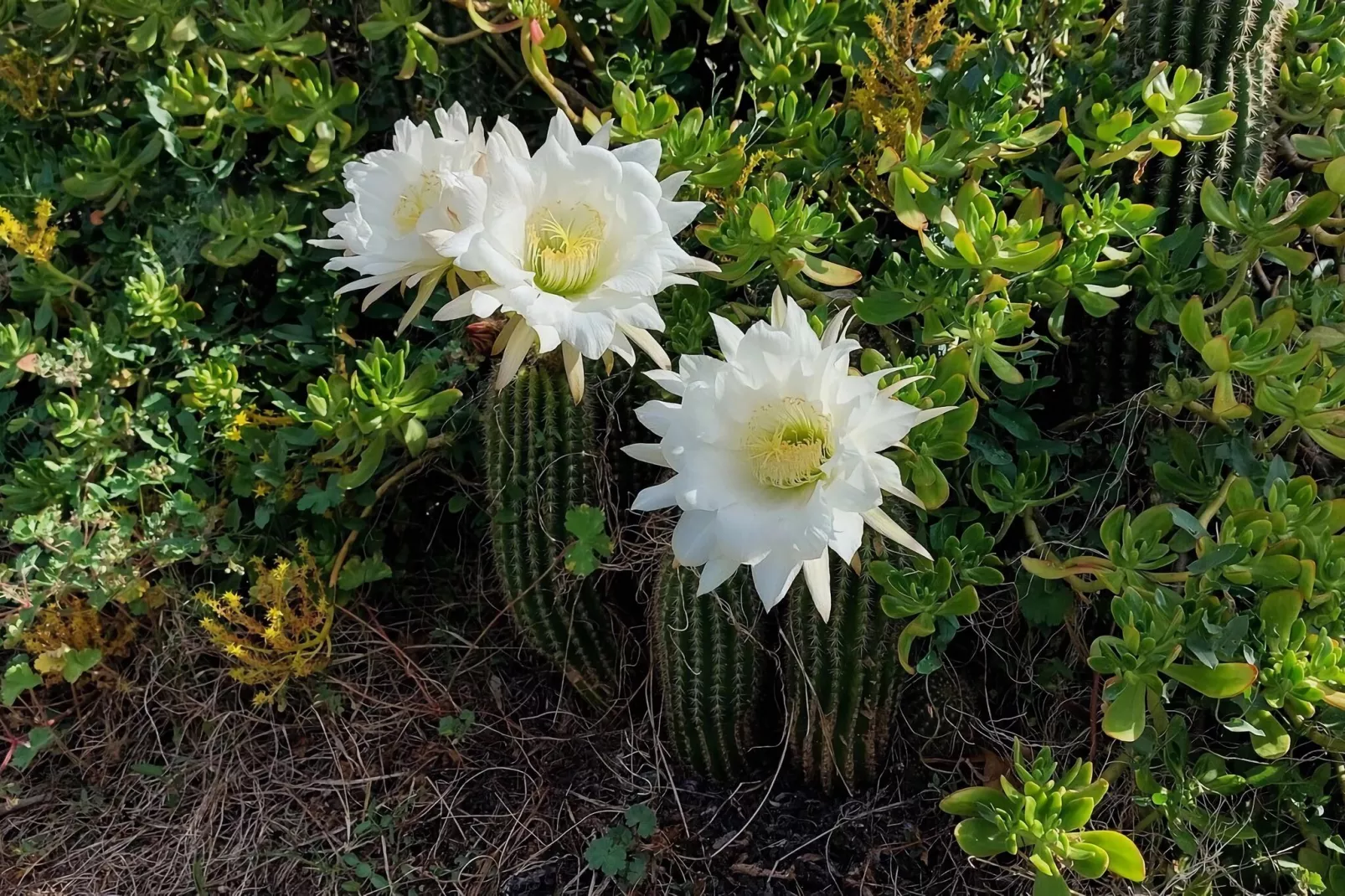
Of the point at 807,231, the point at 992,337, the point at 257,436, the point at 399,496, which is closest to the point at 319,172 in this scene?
the point at 257,436

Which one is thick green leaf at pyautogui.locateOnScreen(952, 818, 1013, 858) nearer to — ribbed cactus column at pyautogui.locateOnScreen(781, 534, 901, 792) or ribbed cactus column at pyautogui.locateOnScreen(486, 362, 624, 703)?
ribbed cactus column at pyautogui.locateOnScreen(781, 534, 901, 792)

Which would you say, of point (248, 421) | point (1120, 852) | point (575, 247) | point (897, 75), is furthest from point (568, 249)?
point (1120, 852)

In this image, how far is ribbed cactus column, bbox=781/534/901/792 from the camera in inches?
54.1

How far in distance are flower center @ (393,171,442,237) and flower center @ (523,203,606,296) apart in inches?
6.3

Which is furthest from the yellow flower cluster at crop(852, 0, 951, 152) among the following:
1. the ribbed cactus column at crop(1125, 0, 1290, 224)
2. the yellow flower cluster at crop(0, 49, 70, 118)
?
the yellow flower cluster at crop(0, 49, 70, 118)

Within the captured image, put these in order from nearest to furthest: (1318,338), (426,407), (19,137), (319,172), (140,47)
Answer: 1. (1318,338)
2. (426,407)
3. (140,47)
4. (319,172)
5. (19,137)

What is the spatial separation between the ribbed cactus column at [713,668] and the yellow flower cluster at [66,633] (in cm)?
110

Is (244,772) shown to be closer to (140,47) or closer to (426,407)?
(426,407)

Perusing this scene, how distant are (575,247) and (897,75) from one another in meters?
0.65

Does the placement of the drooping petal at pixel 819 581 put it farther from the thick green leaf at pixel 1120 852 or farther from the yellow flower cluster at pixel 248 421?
the yellow flower cluster at pixel 248 421

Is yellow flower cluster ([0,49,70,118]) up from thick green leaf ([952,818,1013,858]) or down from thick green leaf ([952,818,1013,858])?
up

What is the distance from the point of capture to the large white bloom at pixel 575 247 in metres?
1.15

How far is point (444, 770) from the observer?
5.83 feet

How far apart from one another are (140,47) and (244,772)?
1.37 meters
